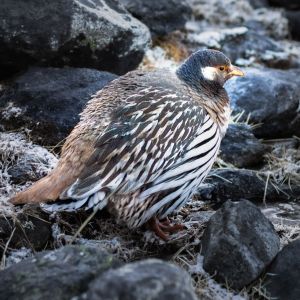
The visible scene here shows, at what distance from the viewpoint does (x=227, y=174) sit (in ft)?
17.5

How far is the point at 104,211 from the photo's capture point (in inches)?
175

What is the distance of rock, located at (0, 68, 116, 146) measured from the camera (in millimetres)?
5172

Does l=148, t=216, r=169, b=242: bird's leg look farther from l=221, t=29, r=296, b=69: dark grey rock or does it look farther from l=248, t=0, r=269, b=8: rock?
l=248, t=0, r=269, b=8: rock

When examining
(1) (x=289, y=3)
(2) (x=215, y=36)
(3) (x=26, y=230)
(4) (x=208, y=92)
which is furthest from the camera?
(1) (x=289, y=3)

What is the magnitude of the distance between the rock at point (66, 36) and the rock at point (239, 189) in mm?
1696

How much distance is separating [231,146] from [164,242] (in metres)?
1.88

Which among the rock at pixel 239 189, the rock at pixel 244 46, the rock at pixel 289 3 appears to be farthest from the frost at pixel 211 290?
the rock at pixel 289 3

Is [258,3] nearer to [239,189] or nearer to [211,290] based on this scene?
[239,189]

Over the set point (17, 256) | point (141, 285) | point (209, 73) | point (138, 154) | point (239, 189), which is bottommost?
point (239, 189)

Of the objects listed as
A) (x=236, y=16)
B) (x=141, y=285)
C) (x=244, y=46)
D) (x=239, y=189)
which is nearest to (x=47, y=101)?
(x=239, y=189)

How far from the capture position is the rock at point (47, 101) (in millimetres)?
5172

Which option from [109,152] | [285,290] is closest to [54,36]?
[109,152]

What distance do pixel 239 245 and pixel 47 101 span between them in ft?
8.06

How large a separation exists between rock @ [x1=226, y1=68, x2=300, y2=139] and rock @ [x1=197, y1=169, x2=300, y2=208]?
1.22 meters
